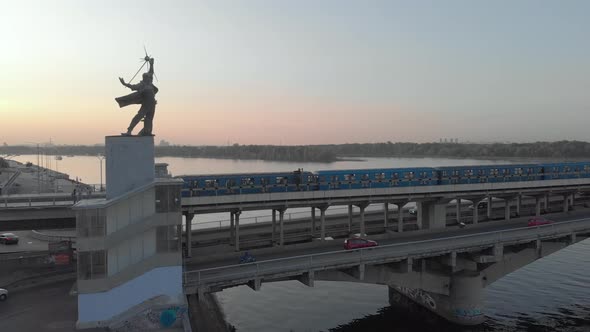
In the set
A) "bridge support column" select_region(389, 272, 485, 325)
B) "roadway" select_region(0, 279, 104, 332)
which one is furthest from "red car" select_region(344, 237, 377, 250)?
"roadway" select_region(0, 279, 104, 332)

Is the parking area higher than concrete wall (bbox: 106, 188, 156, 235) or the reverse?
the reverse

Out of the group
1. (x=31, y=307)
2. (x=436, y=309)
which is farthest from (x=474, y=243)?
(x=31, y=307)

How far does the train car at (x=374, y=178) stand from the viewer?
40.7m

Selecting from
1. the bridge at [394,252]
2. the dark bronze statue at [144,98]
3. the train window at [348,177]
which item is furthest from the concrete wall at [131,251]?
the train window at [348,177]

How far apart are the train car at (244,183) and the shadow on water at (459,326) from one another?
11.6 meters

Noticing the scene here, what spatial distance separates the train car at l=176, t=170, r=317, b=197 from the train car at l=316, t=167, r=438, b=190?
132 centimetres

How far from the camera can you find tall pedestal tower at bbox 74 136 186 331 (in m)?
22.3

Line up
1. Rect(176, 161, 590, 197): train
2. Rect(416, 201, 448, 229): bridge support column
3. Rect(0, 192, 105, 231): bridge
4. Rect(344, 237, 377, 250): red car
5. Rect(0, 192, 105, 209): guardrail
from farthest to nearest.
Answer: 1. Rect(416, 201, 448, 229): bridge support column
2. Rect(0, 192, 105, 209): guardrail
3. Rect(0, 192, 105, 231): bridge
4. Rect(176, 161, 590, 197): train
5. Rect(344, 237, 377, 250): red car

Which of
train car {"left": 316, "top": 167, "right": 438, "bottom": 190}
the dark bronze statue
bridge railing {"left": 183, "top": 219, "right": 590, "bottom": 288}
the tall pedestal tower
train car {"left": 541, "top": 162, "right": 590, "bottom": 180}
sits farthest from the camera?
train car {"left": 541, "top": 162, "right": 590, "bottom": 180}

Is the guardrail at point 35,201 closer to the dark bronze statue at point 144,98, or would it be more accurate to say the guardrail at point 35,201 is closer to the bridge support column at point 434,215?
the dark bronze statue at point 144,98

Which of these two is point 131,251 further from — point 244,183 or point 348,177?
point 348,177

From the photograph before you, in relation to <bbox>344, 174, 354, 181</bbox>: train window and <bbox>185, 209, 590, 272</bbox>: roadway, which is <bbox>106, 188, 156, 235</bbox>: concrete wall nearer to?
<bbox>185, 209, 590, 272</bbox>: roadway

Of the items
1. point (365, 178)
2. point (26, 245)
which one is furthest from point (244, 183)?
point (26, 245)

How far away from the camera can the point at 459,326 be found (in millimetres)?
36281
